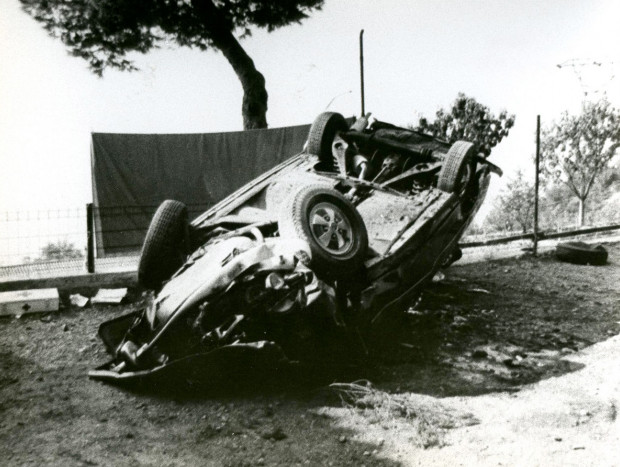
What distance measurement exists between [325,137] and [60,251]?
11.5 ft

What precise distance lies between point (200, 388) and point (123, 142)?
4.96 m

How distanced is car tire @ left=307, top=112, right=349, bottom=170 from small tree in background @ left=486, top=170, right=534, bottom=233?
10.2m

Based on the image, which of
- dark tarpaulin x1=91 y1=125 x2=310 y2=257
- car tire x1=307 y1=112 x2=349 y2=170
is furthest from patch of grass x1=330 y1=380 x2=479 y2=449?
dark tarpaulin x1=91 y1=125 x2=310 y2=257

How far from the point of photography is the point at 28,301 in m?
5.35

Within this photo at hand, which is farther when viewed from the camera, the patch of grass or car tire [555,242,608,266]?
car tire [555,242,608,266]

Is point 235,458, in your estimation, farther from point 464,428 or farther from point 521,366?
point 521,366

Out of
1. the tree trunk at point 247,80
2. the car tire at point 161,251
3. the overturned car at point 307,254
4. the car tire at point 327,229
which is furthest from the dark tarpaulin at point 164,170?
the car tire at point 327,229

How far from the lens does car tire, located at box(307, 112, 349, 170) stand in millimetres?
5598

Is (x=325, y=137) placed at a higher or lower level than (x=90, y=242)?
higher

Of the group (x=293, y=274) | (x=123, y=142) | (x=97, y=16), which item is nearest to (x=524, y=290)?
(x=293, y=274)

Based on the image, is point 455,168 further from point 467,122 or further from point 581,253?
point 467,122

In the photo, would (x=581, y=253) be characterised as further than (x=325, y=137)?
Yes

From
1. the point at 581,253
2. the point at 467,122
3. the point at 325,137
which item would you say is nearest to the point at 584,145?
the point at 467,122

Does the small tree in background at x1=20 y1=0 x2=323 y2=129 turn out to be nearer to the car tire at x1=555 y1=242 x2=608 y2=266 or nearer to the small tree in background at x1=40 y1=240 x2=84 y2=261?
the small tree in background at x1=40 y1=240 x2=84 y2=261
